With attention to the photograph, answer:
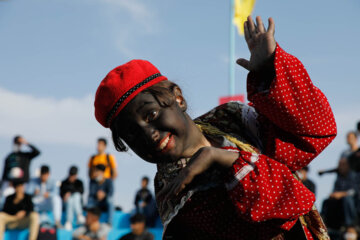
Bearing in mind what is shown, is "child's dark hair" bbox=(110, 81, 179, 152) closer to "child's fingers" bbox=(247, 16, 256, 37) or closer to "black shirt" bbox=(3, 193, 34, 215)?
"child's fingers" bbox=(247, 16, 256, 37)

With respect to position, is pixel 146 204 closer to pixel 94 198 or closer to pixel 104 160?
pixel 94 198

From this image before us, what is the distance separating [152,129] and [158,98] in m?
0.12

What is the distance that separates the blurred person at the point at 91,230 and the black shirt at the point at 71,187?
1.40m

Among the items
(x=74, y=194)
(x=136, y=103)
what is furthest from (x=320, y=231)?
(x=74, y=194)

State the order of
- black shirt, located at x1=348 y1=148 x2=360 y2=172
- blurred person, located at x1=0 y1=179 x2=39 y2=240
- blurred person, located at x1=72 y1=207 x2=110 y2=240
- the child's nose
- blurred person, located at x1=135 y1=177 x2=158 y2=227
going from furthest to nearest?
blurred person, located at x1=135 y1=177 x2=158 y2=227 → blurred person, located at x1=0 y1=179 x2=39 y2=240 → blurred person, located at x1=72 y1=207 x2=110 y2=240 → black shirt, located at x1=348 y1=148 x2=360 y2=172 → the child's nose

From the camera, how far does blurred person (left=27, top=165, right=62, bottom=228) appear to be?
8586 mm

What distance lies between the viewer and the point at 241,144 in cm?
186

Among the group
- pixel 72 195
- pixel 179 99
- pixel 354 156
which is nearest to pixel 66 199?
pixel 72 195

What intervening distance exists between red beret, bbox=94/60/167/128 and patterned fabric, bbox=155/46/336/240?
10.6 inches

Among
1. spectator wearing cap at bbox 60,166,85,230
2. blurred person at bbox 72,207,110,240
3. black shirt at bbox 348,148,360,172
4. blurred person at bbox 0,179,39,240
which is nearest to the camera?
black shirt at bbox 348,148,360,172

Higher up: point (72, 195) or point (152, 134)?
point (72, 195)

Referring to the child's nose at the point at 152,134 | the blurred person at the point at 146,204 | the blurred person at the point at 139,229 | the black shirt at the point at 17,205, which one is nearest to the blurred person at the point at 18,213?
the black shirt at the point at 17,205

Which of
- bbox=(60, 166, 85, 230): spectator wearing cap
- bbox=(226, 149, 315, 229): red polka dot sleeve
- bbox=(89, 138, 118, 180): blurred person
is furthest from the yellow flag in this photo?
bbox=(60, 166, 85, 230): spectator wearing cap

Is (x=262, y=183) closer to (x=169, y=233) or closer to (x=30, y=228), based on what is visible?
(x=169, y=233)
